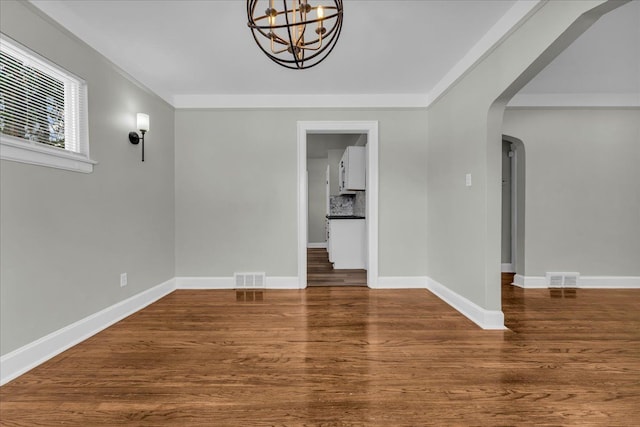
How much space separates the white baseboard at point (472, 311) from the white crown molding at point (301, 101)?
243 centimetres

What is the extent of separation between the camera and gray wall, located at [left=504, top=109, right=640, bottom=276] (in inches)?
159

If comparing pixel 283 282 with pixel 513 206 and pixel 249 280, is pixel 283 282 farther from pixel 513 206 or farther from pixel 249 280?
pixel 513 206

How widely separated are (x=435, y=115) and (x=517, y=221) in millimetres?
A: 2035

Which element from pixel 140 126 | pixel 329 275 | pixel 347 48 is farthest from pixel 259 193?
pixel 347 48

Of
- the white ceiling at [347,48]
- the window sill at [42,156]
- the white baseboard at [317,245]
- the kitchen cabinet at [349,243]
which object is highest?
the white ceiling at [347,48]

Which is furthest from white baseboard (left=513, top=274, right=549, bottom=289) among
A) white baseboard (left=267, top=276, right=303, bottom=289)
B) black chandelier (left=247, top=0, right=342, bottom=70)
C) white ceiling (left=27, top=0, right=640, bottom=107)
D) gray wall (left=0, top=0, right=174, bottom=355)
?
gray wall (left=0, top=0, right=174, bottom=355)

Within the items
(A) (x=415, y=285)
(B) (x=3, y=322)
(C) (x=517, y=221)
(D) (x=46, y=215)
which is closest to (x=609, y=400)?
(A) (x=415, y=285)

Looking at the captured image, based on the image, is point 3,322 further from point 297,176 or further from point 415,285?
point 415,285

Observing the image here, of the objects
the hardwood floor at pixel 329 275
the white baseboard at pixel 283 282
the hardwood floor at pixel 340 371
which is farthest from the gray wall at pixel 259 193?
the hardwood floor at pixel 340 371

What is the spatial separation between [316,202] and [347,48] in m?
5.84

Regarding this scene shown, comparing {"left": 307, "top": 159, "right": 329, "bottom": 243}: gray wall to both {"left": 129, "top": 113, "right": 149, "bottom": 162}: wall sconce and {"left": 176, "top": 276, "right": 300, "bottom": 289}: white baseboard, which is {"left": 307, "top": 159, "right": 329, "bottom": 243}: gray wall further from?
{"left": 129, "top": 113, "right": 149, "bottom": 162}: wall sconce

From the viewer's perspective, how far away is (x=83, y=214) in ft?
8.11

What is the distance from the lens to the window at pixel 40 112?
1896 mm

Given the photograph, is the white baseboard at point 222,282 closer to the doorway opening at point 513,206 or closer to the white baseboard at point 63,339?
the white baseboard at point 63,339
